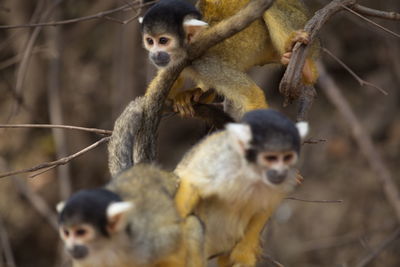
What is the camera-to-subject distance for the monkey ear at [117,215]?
9.36ft

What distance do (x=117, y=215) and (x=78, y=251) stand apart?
0.27 m

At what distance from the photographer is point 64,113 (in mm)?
8180

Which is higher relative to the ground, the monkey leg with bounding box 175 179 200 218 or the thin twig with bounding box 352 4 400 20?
the thin twig with bounding box 352 4 400 20

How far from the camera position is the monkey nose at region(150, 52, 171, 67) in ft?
14.6

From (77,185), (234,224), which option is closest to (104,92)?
(77,185)

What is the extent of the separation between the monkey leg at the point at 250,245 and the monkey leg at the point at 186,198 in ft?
1.20

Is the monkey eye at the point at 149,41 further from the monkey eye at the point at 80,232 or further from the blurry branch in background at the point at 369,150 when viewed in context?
the blurry branch in background at the point at 369,150

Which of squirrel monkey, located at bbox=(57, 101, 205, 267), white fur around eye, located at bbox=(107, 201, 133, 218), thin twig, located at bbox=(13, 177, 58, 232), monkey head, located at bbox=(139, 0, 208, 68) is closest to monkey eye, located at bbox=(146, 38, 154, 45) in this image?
monkey head, located at bbox=(139, 0, 208, 68)

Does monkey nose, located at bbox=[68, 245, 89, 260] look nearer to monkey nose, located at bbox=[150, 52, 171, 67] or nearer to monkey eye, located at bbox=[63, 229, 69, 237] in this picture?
monkey eye, located at bbox=[63, 229, 69, 237]

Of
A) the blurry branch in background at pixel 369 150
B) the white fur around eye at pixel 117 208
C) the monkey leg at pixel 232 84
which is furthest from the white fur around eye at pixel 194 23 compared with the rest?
the blurry branch in background at pixel 369 150

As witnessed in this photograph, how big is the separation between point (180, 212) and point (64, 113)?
205 inches

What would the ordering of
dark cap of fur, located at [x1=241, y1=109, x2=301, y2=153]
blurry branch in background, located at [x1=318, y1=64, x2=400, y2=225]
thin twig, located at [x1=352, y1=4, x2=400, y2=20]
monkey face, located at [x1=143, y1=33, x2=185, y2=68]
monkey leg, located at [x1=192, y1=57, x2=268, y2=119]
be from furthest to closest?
blurry branch in background, located at [x1=318, y1=64, x2=400, y2=225] → monkey leg, located at [x1=192, y1=57, x2=268, y2=119] → monkey face, located at [x1=143, y1=33, x2=185, y2=68] → thin twig, located at [x1=352, y1=4, x2=400, y2=20] → dark cap of fur, located at [x1=241, y1=109, x2=301, y2=153]

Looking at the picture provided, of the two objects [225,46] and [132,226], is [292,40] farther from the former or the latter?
[132,226]

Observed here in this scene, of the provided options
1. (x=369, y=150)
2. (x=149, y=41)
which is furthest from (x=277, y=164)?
(x=369, y=150)
